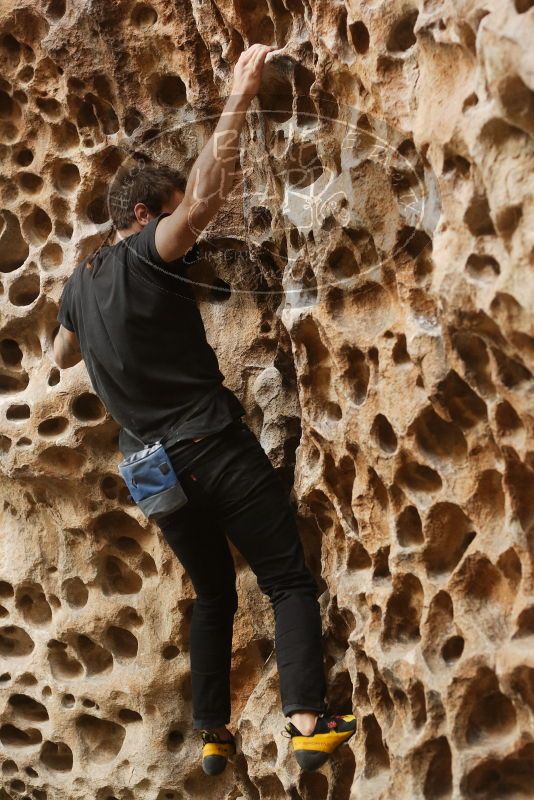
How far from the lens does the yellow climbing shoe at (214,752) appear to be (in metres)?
2.94

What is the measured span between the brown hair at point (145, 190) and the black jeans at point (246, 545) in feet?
1.92

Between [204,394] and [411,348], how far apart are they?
616mm

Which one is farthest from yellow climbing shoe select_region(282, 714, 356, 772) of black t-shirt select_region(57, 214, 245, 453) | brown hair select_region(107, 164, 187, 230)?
brown hair select_region(107, 164, 187, 230)

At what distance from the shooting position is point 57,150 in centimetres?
333

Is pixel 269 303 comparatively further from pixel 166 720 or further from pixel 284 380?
pixel 166 720

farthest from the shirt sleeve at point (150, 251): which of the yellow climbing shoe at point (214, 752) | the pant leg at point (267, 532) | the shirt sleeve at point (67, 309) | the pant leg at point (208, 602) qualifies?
the yellow climbing shoe at point (214, 752)

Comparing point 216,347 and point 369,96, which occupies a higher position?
point 369,96

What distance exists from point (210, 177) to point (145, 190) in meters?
0.35

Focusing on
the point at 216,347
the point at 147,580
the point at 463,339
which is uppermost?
the point at 463,339

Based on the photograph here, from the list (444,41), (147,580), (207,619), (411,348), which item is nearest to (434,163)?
(444,41)

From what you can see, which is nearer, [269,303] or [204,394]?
[204,394]

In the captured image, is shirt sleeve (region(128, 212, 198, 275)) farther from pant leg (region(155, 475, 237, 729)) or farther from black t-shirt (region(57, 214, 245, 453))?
pant leg (region(155, 475, 237, 729))
